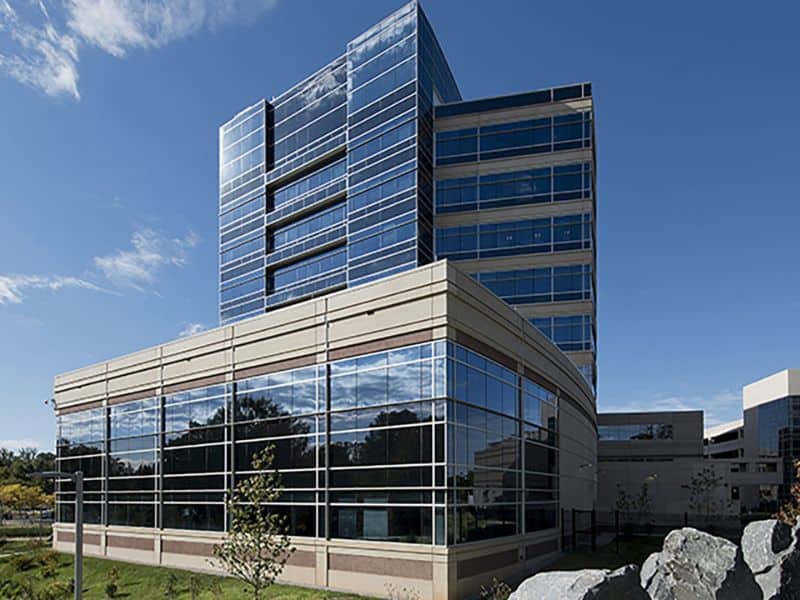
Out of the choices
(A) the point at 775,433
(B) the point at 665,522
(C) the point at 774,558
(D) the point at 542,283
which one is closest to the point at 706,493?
(B) the point at 665,522

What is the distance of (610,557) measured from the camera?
121 feet

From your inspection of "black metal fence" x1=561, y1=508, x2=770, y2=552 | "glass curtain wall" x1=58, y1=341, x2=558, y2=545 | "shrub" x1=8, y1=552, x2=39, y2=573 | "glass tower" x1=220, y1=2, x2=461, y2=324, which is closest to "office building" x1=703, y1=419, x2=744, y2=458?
"black metal fence" x1=561, y1=508, x2=770, y2=552

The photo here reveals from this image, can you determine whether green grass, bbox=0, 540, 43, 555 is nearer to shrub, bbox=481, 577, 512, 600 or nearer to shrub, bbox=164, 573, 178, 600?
shrub, bbox=164, 573, 178, 600

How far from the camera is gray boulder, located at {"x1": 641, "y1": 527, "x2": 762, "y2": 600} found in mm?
12773

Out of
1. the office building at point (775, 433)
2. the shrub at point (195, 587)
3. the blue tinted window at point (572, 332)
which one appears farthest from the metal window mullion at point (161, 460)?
the office building at point (775, 433)

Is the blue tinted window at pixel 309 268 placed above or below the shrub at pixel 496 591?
above

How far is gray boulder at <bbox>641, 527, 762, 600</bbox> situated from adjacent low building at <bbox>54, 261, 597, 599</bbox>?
1102 cm

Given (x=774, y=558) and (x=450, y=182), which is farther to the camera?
(x=450, y=182)

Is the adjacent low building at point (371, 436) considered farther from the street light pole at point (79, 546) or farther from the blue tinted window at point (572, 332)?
the blue tinted window at point (572, 332)

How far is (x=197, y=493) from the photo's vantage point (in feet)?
110

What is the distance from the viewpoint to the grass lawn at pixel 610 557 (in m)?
33.0

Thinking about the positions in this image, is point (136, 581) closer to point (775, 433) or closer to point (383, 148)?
point (383, 148)

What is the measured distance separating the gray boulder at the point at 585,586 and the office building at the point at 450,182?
40.7 m

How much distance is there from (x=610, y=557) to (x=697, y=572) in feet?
85.0
